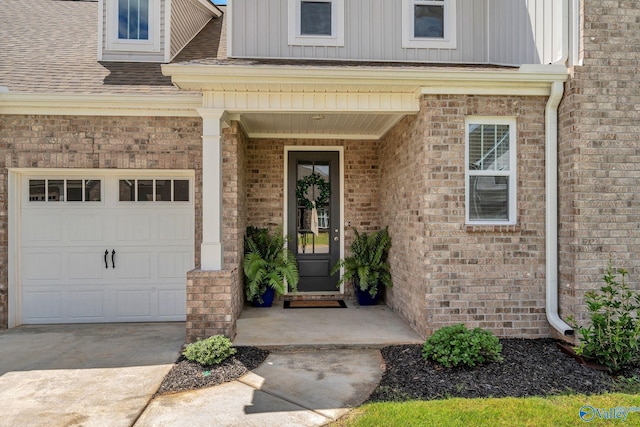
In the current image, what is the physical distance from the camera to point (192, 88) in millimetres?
4770

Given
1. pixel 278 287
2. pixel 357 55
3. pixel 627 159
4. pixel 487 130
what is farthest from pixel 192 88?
pixel 627 159

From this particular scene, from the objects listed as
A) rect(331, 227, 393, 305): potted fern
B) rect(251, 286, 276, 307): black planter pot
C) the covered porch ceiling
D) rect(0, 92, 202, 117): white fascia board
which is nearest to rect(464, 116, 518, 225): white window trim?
the covered porch ceiling

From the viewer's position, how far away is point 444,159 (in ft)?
15.8

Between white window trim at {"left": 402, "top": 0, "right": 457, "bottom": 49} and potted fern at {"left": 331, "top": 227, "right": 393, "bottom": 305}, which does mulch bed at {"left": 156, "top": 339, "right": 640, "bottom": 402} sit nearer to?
potted fern at {"left": 331, "top": 227, "right": 393, "bottom": 305}

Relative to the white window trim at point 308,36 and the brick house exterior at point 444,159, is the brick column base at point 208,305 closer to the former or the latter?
the brick house exterior at point 444,159

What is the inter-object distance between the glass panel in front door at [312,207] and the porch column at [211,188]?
2498 millimetres

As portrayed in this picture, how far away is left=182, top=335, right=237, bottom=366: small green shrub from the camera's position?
4133 mm

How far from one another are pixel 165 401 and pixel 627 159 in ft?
17.6

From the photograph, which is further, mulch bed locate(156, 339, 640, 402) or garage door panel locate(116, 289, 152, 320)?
garage door panel locate(116, 289, 152, 320)

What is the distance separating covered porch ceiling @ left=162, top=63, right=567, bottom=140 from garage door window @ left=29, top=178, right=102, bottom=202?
237 cm

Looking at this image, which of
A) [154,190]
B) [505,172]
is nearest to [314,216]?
[154,190]

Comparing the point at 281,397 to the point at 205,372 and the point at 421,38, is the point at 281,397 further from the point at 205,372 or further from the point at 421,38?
the point at 421,38

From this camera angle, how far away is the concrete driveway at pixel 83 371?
326cm

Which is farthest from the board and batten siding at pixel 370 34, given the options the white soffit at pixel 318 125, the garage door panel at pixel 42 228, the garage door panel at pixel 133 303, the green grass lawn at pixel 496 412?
the green grass lawn at pixel 496 412
